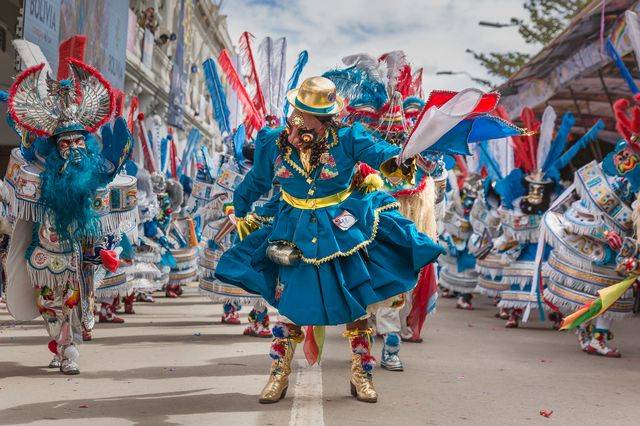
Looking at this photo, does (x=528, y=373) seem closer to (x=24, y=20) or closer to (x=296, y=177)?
(x=296, y=177)

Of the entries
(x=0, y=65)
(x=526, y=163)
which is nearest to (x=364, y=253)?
(x=526, y=163)

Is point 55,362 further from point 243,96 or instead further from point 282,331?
point 243,96

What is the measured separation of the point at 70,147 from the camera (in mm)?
6254

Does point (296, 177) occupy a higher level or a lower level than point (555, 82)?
lower

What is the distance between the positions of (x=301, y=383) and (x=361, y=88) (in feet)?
8.03

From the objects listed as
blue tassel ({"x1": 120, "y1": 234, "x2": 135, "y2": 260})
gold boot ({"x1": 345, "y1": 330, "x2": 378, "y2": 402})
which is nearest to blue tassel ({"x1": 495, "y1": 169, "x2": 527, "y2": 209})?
blue tassel ({"x1": 120, "y1": 234, "x2": 135, "y2": 260})

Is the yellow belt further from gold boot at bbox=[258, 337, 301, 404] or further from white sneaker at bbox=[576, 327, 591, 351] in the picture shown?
white sneaker at bbox=[576, 327, 591, 351]

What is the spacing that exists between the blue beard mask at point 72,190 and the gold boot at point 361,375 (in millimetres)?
2021

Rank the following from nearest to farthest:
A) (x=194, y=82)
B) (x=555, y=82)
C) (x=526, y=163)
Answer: (x=526, y=163) < (x=555, y=82) < (x=194, y=82)

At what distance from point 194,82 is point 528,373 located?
1421 inches

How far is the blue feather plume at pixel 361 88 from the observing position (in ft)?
23.7

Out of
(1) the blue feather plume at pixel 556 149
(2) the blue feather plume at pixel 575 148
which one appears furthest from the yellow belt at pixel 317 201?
(1) the blue feather plume at pixel 556 149

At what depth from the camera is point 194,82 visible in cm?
4172

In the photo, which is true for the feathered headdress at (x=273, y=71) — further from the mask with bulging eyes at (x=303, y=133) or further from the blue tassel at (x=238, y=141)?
the mask with bulging eyes at (x=303, y=133)
